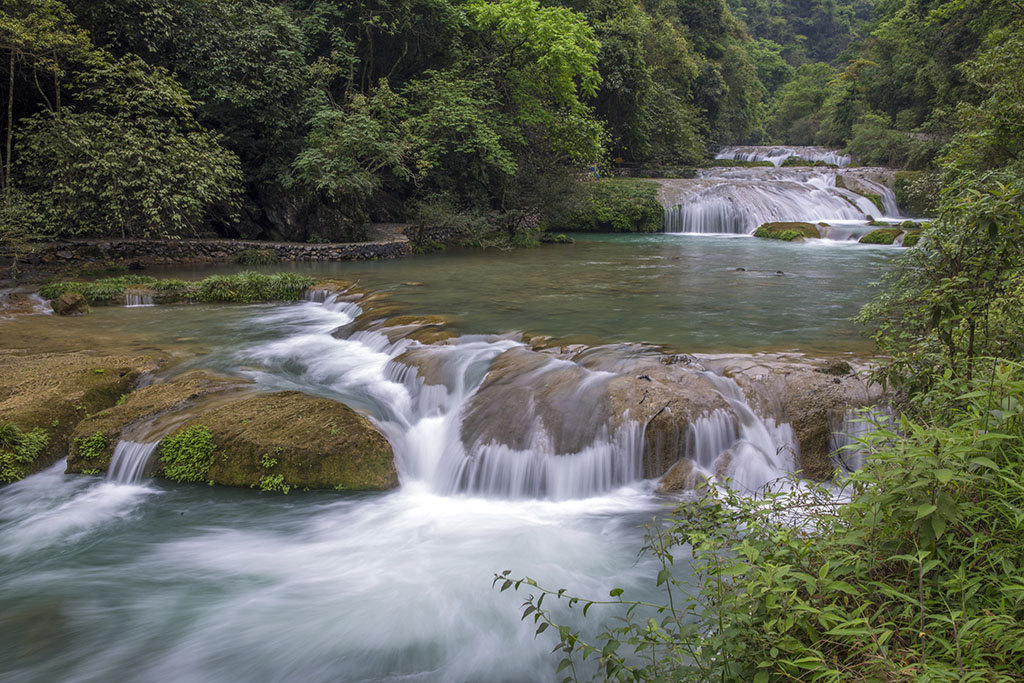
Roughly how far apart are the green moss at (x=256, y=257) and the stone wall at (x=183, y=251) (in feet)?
0.32

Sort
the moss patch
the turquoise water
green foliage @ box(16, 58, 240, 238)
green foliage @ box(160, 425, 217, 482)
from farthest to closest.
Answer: green foliage @ box(16, 58, 240, 238), the moss patch, the turquoise water, green foliage @ box(160, 425, 217, 482)

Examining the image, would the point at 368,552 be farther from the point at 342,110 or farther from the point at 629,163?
the point at 629,163

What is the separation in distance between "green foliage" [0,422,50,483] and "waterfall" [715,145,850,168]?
3716cm

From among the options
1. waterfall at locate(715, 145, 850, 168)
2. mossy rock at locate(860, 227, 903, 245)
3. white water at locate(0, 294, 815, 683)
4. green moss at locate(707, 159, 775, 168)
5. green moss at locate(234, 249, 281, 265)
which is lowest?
white water at locate(0, 294, 815, 683)

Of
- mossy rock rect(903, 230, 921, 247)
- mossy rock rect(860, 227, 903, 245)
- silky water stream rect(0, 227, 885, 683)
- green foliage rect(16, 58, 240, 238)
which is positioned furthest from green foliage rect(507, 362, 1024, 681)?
mossy rock rect(860, 227, 903, 245)

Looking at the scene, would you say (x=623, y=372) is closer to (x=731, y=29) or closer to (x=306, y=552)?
(x=306, y=552)

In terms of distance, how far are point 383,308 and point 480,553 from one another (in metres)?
6.43

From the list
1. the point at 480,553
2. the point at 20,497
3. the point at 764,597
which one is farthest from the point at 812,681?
the point at 20,497

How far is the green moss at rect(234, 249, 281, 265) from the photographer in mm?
17203

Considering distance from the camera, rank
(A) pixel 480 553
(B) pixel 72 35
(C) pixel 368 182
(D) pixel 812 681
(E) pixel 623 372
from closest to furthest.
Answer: (D) pixel 812 681 → (A) pixel 480 553 → (E) pixel 623 372 → (B) pixel 72 35 → (C) pixel 368 182

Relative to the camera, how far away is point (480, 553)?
492 cm

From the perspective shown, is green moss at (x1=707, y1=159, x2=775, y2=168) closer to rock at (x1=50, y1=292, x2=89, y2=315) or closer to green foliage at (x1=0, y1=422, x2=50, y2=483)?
rock at (x1=50, y1=292, x2=89, y2=315)

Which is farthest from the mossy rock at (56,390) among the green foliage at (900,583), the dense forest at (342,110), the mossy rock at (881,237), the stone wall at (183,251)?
the mossy rock at (881,237)

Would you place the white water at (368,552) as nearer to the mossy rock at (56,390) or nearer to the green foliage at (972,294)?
the mossy rock at (56,390)
